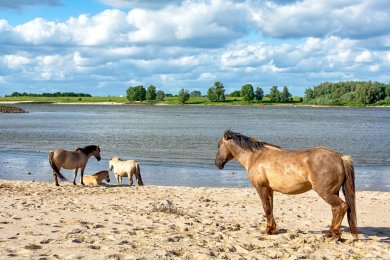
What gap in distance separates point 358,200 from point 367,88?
159 metres

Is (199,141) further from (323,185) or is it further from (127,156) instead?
(323,185)

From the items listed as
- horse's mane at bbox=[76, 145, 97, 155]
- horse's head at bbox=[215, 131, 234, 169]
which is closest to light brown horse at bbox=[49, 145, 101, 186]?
horse's mane at bbox=[76, 145, 97, 155]

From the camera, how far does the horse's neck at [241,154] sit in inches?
376

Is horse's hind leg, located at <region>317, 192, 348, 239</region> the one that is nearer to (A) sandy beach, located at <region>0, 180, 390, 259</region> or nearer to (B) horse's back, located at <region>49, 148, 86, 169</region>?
(A) sandy beach, located at <region>0, 180, 390, 259</region>

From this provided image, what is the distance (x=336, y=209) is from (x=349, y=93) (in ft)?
576

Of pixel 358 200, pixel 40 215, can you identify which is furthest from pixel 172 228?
pixel 358 200

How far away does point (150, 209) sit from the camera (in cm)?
1192

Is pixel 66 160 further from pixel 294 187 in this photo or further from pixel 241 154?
pixel 294 187

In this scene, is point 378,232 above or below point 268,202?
below

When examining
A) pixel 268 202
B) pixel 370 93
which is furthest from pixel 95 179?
pixel 370 93

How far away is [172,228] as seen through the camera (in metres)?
9.37

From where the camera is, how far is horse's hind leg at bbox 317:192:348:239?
8.45 metres

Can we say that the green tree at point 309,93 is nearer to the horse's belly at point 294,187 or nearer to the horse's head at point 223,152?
the horse's head at point 223,152

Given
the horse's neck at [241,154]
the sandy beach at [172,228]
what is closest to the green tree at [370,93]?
the sandy beach at [172,228]
